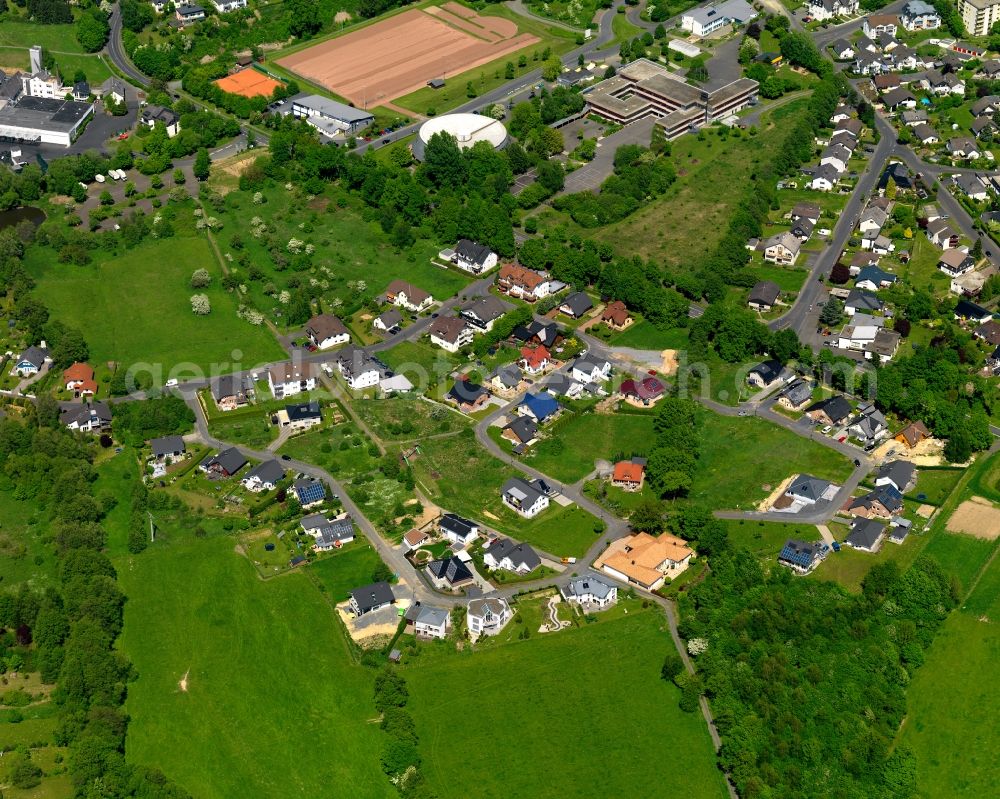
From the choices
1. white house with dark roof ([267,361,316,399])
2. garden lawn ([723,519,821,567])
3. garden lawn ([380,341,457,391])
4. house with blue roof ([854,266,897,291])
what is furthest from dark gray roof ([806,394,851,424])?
white house with dark roof ([267,361,316,399])

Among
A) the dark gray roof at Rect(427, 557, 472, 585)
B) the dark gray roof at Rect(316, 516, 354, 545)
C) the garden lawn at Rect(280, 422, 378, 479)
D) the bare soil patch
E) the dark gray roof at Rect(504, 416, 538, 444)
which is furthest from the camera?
the dark gray roof at Rect(504, 416, 538, 444)

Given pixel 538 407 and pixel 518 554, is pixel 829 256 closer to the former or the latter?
pixel 538 407

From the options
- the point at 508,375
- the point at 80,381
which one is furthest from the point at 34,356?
the point at 508,375

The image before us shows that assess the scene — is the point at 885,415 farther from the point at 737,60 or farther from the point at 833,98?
the point at 737,60

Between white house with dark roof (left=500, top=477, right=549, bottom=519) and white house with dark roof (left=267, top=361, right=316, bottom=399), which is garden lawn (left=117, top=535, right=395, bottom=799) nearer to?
white house with dark roof (left=500, top=477, right=549, bottom=519)

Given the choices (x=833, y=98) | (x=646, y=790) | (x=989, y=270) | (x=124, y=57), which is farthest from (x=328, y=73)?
(x=646, y=790)

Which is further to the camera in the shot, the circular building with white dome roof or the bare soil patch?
the circular building with white dome roof

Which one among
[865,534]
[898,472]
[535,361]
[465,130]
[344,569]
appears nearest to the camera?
[344,569]
